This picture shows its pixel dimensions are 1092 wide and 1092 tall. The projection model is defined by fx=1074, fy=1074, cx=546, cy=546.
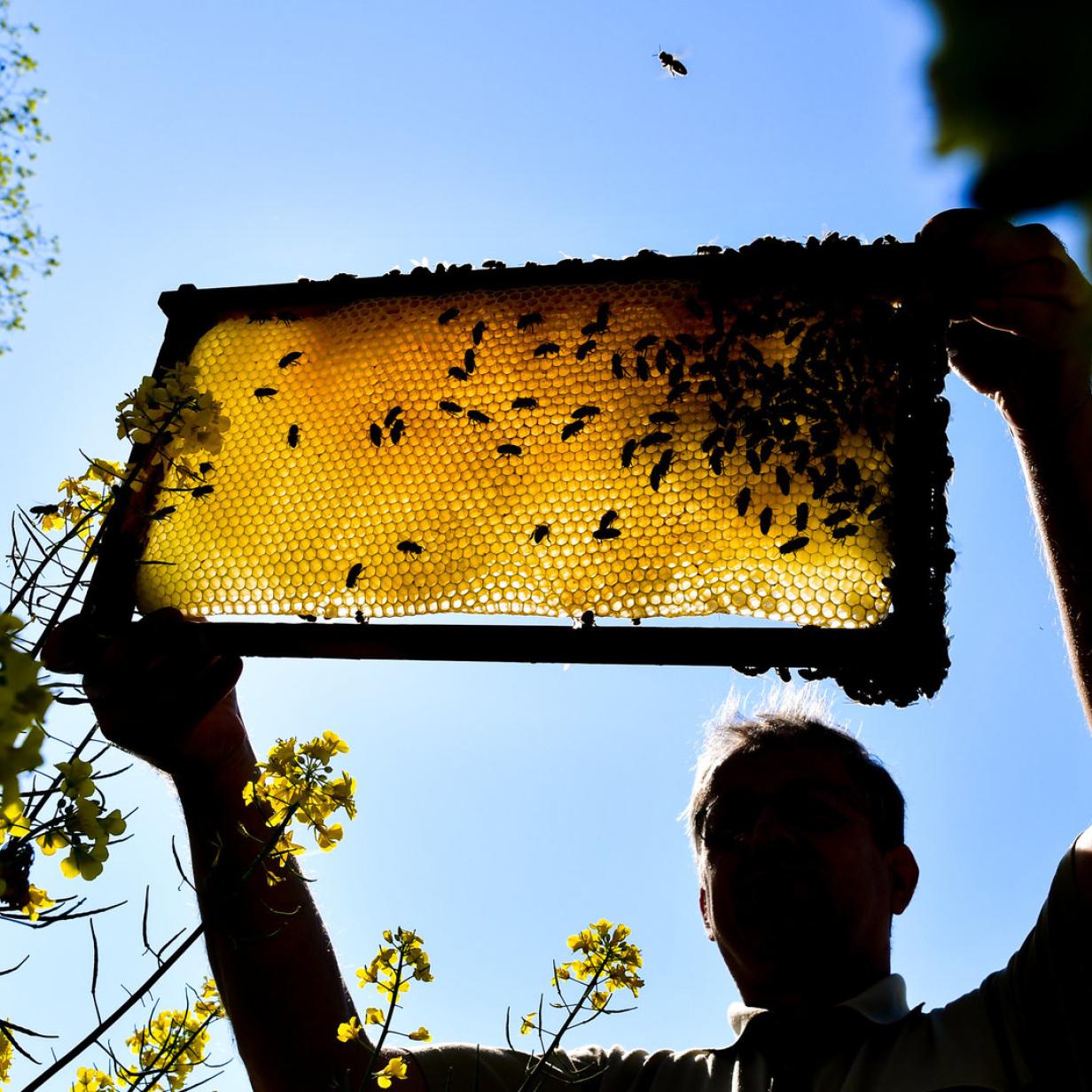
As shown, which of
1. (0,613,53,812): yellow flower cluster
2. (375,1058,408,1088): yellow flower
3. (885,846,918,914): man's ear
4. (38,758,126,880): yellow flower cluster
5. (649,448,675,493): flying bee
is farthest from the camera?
(885,846,918,914): man's ear

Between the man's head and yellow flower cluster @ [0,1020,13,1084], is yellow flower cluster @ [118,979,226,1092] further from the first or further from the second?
the man's head

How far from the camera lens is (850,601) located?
289 cm

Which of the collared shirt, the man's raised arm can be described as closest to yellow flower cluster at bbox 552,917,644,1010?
the collared shirt

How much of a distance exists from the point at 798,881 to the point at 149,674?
2.25 metres

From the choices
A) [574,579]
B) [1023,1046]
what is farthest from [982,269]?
[1023,1046]

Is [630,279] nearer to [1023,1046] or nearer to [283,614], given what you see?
[283,614]

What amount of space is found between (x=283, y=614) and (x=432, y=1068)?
5.50 ft

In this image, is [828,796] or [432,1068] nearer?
[432,1068]

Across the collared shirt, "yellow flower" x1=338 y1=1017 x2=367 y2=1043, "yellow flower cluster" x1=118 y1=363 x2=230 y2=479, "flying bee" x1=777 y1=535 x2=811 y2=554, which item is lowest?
the collared shirt

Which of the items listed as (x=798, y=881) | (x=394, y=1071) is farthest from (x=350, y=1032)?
(x=798, y=881)

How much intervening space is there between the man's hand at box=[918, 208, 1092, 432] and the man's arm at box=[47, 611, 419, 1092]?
7.79 feet

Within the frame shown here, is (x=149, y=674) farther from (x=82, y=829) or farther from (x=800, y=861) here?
(x=800, y=861)

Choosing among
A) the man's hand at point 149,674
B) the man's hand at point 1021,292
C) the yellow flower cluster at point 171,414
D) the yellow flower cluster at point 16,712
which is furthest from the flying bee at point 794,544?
the yellow flower cluster at point 16,712

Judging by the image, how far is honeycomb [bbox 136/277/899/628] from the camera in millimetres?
3023
